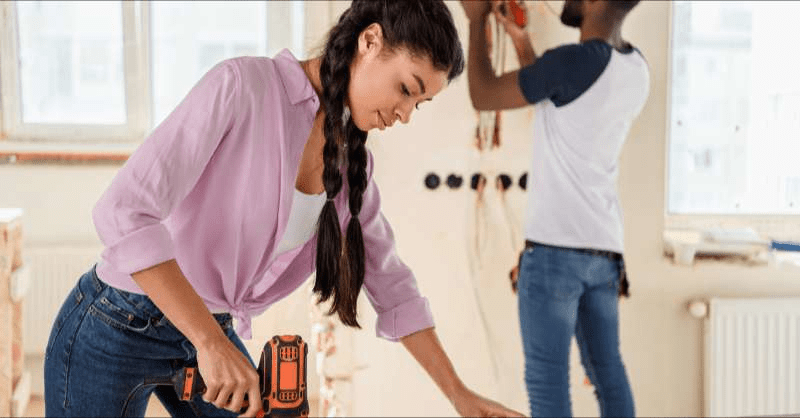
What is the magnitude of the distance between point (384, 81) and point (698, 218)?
1100 millimetres

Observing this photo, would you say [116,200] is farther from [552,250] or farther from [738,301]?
[738,301]

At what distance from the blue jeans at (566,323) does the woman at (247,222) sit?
52cm

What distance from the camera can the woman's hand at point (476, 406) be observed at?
75cm

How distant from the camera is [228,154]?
2.26ft

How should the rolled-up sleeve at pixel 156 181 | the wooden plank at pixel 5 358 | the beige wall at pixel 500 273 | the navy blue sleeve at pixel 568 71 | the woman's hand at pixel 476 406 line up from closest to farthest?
the rolled-up sleeve at pixel 156 181 → the woman's hand at pixel 476 406 → the navy blue sleeve at pixel 568 71 → the wooden plank at pixel 5 358 → the beige wall at pixel 500 273

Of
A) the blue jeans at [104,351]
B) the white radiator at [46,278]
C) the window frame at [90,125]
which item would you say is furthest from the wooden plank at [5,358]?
the blue jeans at [104,351]

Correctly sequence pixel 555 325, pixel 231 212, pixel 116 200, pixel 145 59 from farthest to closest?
pixel 145 59 < pixel 555 325 < pixel 231 212 < pixel 116 200

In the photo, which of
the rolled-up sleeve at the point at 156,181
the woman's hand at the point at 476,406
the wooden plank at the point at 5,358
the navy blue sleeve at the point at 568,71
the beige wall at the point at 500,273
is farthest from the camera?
the beige wall at the point at 500,273

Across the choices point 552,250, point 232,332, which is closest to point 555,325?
point 552,250

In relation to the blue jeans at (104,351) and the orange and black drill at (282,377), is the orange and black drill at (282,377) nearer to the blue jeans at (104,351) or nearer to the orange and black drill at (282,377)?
the orange and black drill at (282,377)

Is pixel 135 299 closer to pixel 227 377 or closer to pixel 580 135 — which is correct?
pixel 227 377

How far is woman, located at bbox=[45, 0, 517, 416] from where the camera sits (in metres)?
0.62

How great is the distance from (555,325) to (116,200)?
0.85 m

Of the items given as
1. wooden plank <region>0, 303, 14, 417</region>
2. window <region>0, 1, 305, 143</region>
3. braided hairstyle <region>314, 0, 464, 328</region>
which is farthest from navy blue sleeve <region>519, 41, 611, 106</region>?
wooden plank <region>0, 303, 14, 417</region>
